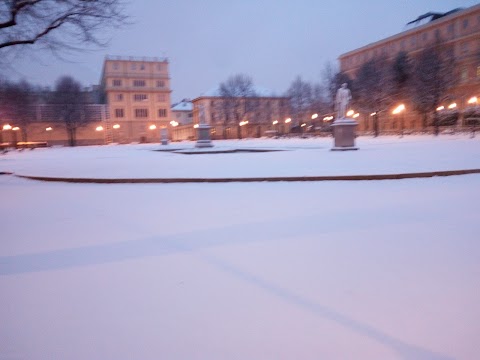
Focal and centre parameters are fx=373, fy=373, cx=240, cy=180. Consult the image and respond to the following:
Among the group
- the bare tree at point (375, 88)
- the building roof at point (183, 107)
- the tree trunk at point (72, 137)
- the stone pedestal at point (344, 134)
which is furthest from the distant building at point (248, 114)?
the stone pedestal at point (344, 134)

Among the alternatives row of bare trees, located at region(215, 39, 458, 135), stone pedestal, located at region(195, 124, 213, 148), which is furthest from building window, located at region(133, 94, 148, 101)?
stone pedestal, located at region(195, 124, 213, 148)

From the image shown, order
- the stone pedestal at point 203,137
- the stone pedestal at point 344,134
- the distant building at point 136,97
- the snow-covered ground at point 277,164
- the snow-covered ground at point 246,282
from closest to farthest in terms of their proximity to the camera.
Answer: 1. the snow-covered ground at point 246,282
2. the snow-covered ground at point 277,164
3. the stone pedestal at point 344,134
4. the stone pedestal at point 203,137
5. the distant building at point 136,97

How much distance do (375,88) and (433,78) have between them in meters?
8.36

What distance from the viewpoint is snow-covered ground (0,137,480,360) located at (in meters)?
2.23

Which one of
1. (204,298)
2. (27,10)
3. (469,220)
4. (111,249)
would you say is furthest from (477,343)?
(27,10)

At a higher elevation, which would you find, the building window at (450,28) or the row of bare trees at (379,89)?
the building window at (450,28)

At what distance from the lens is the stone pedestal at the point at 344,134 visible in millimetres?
19047

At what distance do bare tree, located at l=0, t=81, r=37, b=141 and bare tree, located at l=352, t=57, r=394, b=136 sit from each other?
43.9m

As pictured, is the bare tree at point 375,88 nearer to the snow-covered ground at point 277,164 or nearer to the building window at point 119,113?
the snow-covered ground at point 277,164

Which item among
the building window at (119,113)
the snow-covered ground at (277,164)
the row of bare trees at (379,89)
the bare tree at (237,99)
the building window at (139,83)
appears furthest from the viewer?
the building window at (139,83)

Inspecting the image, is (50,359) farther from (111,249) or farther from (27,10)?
(27,10)

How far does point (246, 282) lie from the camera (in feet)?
10.0

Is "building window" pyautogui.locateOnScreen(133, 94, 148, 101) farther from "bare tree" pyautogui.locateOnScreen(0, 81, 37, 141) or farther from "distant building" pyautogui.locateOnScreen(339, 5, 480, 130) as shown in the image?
"distant building" pyautogui.locateOnScreen(339, 5, 480, 130)

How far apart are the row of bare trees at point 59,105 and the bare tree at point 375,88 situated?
43091 millimetres
